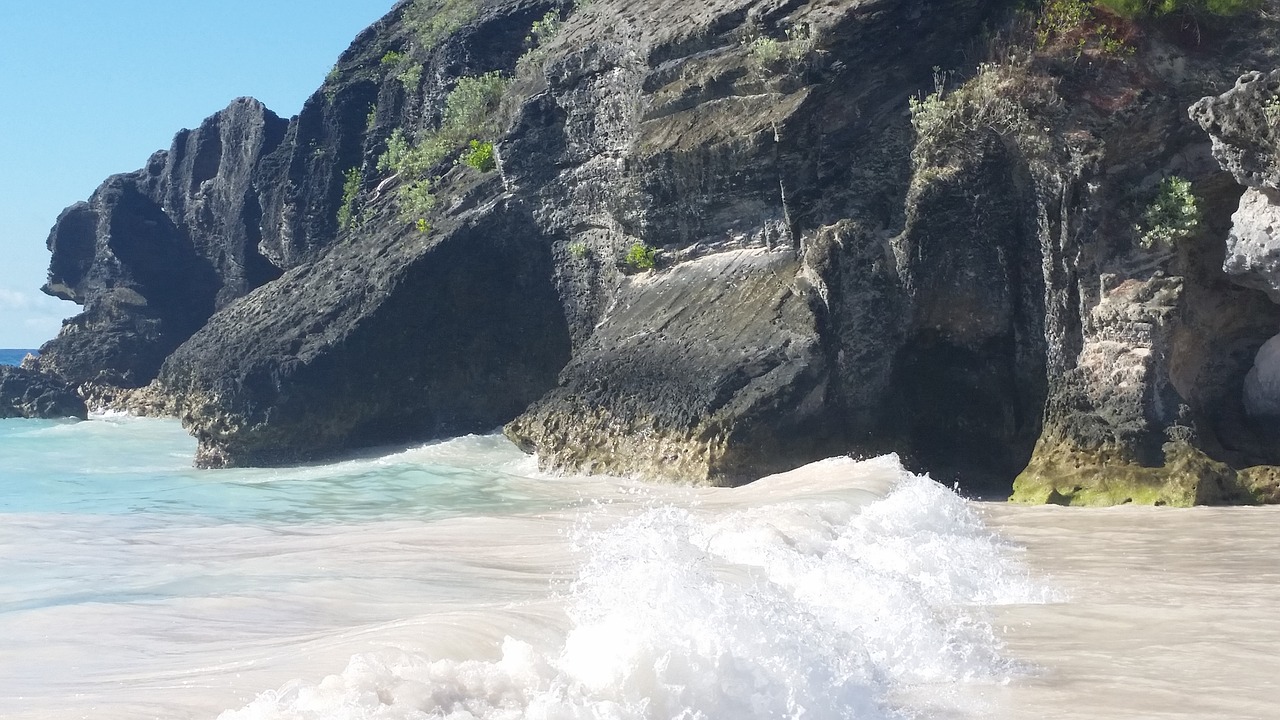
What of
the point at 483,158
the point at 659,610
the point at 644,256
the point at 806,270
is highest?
the point at 483,158

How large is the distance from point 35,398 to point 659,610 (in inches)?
1040

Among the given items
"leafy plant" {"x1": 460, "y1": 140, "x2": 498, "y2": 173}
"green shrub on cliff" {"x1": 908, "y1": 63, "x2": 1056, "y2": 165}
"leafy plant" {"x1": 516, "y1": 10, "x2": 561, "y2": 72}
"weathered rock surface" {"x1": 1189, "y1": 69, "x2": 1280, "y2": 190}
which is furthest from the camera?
"leafy plant" {"x1": 516, "y1": 10, "x2": 561, "y2": 72}

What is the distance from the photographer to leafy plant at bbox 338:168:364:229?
68.1 feet

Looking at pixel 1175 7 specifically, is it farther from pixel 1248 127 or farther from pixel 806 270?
pixel 806 270

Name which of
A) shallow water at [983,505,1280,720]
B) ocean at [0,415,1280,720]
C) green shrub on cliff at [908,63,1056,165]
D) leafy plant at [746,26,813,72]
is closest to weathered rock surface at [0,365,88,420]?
ocean at [0,415,1280,720]

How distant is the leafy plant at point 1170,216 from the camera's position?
10.7 meters

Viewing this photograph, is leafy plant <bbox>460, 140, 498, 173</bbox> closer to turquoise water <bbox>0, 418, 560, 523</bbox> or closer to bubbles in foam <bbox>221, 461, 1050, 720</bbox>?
turquoise water <bbox>0, 418, 560, 523</bbox>

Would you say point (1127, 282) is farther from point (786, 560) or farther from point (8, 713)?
point (8, 713)

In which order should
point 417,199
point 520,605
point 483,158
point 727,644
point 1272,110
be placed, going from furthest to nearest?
point 417,199 → point 483,158 → point 1272,110 → point 520,605 → point 727,644

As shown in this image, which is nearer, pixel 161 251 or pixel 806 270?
pixel 806 270

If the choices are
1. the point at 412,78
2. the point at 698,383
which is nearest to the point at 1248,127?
the point at 698,383

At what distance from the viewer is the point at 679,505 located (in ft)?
33.1

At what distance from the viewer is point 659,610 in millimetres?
4281

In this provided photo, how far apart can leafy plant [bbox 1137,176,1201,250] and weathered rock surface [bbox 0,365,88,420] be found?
78.5ft
